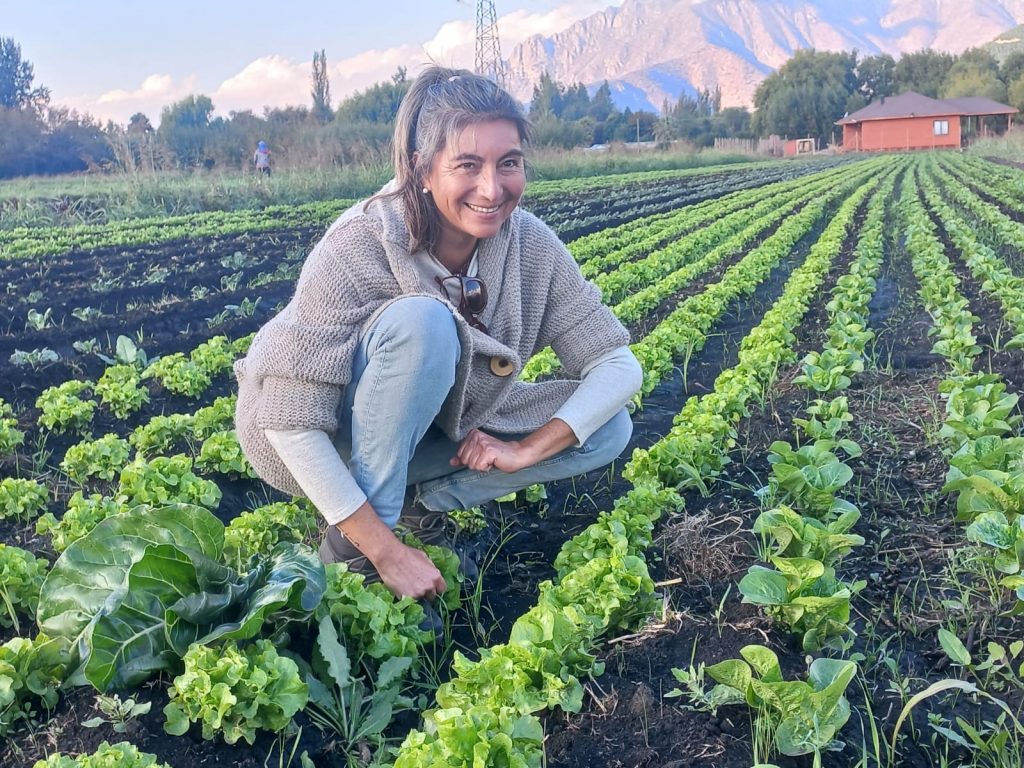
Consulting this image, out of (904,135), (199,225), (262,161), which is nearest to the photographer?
(199,225)

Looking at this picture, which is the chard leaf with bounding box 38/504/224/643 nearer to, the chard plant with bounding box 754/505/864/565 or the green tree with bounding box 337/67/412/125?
the chard plant with bounding box 754/505/864/565

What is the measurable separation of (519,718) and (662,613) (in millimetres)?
765

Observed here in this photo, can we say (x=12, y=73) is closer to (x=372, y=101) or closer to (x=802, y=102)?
(x=372, y=101)

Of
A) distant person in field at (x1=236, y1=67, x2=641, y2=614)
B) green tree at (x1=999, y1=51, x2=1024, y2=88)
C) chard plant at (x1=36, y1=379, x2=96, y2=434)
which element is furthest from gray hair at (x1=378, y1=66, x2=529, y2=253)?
green tree at (x1=999, y1=51, x2=1024, y2=88)

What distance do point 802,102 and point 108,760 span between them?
245 feet

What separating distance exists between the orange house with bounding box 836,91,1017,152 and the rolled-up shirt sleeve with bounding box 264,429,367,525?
202ft

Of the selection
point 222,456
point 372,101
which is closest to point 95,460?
point 222,456

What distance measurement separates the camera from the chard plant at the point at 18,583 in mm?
2764

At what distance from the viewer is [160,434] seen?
427 centimetres

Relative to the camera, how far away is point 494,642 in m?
2.82

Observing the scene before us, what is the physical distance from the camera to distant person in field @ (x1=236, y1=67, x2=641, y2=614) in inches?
103

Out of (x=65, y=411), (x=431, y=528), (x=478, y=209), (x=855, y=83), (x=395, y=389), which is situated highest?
(x=855, y=83)

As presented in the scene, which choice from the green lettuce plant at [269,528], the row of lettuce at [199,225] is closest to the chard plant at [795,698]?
the green lettuce plant at [269,528]

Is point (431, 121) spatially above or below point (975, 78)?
below
